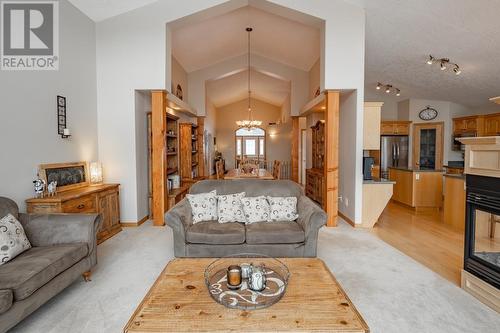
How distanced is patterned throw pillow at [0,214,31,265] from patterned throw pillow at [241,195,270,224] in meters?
2.22

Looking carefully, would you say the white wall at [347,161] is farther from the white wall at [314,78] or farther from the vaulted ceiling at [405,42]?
the white wall at [314,78]

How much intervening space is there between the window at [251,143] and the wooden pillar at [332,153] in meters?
8.31

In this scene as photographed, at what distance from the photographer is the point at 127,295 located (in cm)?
262

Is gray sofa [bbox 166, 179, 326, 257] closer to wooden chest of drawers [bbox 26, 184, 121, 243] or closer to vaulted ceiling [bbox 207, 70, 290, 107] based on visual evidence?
wooden chest of drawers [bbox 26, 184, 121, 243]

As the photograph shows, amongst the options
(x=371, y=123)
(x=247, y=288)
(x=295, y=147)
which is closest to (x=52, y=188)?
(x=247, y=288)

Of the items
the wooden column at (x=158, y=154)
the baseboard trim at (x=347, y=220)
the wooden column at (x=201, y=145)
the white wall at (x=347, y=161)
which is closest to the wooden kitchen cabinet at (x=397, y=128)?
the white wall at (x=347, y=161)

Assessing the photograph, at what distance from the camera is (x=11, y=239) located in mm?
2396

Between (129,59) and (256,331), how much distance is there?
4.85 meters

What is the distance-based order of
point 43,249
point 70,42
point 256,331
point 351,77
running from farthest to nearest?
point 351,77
point 70,42
point 43,249
point 256,331

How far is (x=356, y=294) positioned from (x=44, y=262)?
8.72ft

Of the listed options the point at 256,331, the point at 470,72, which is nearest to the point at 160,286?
the point at 256,331

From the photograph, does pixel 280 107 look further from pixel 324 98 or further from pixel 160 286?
pixel 160 286

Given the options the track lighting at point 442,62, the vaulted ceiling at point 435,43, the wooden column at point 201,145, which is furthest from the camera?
the wooden column at point 201,145

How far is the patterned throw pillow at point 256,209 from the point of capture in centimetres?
357
